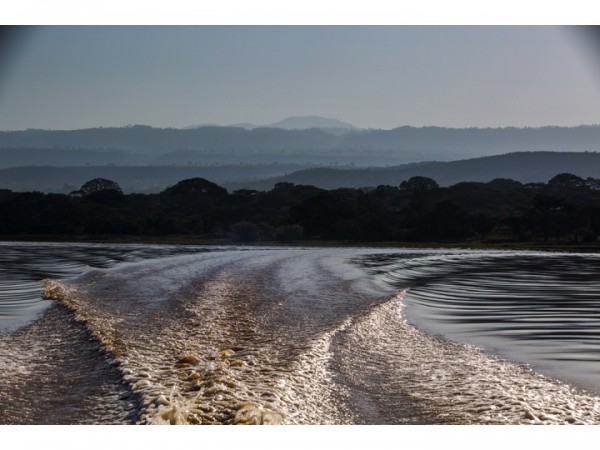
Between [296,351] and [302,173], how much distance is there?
6604 cm

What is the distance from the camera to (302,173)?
2926 inches

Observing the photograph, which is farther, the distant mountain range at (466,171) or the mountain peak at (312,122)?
the distant mountain range at (466,171)

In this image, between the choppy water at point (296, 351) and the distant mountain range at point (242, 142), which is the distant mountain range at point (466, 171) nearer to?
the distant mountain range at point (242, 142)

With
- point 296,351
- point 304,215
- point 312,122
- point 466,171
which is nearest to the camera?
point 296,351

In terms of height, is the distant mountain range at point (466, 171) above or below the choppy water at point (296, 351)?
above

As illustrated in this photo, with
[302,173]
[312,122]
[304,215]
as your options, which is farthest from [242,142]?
[302,173]

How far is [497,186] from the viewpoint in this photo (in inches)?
2130

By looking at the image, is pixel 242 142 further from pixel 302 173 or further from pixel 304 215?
pixel 302 173

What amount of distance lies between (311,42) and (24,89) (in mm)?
8961

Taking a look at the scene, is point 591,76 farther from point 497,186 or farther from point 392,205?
point 497,186

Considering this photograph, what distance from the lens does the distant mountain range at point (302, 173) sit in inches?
1580

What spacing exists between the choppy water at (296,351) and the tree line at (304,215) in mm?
18308

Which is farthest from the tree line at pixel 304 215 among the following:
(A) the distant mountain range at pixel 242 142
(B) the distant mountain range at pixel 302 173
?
(B) the distant mountain range at pixel 302 173
